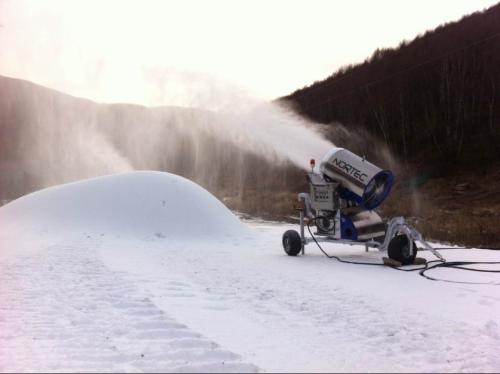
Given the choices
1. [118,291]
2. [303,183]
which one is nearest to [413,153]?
[303,183]

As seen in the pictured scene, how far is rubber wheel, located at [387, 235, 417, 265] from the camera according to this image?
8.49 metres

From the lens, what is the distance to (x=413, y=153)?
1266 inches

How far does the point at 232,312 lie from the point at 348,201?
5430 mm

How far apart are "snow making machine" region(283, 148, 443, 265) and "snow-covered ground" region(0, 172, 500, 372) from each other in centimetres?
56

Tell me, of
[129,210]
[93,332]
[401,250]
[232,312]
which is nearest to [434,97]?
[129,210]

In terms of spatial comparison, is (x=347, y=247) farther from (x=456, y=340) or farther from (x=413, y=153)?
(x=413, y=153)

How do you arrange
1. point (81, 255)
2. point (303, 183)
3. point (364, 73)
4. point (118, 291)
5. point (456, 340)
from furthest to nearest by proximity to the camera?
point (364, 73)
point (303, 183)
point (81, 255)
point (118, 291)
point (456, 340)

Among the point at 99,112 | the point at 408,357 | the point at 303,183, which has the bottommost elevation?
the point at 408,357

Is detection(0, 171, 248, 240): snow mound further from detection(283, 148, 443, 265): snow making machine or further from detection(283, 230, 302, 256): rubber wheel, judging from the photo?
detection(283, 148, 443, 265): snow making machine

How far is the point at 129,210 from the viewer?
15102 mm

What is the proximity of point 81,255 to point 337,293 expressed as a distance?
5.35 meters

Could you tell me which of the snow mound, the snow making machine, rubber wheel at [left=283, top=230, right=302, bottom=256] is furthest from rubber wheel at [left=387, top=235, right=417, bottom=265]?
the snow mound

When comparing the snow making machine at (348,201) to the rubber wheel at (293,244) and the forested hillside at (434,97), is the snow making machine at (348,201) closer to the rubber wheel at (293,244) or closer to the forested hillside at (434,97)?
the rubber wheel at (293,244)

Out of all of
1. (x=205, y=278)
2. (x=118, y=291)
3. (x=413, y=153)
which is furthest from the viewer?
(x=413, y=153)
